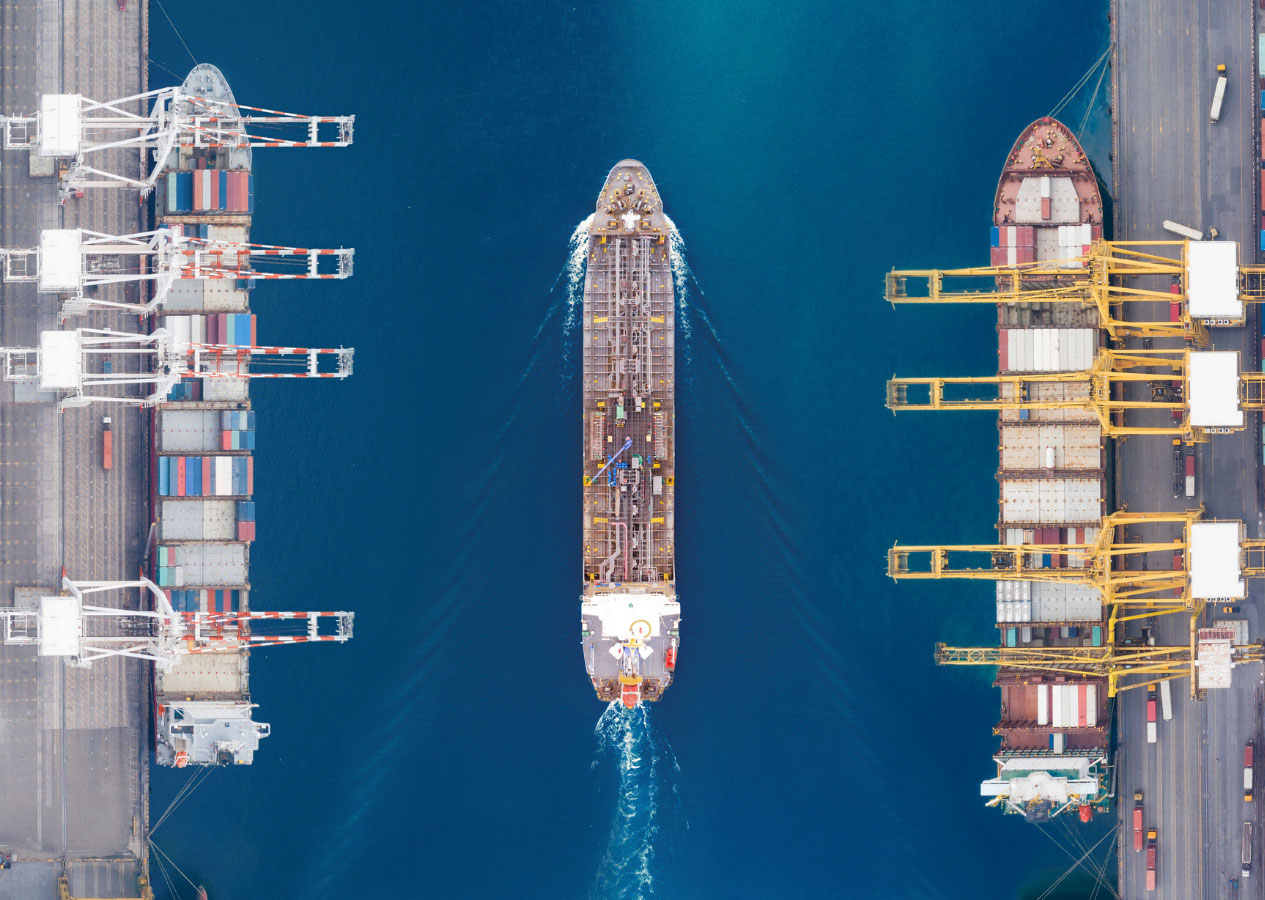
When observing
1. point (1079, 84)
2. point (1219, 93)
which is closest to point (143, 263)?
point (1079, 84)

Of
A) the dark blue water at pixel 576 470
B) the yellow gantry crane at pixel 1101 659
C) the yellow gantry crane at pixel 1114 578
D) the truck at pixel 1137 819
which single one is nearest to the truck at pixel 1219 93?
the dark blue water at pixel 576 470

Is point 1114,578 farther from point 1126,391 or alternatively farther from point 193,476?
point 193,476

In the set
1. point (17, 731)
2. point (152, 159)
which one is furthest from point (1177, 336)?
point (17, 731)

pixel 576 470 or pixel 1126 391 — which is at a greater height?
pixel 1126 391

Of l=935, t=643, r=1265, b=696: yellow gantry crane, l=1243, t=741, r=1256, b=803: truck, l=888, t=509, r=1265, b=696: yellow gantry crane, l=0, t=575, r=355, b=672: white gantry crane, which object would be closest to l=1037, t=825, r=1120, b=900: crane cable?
Result: l=1243, t=741, r=1256, b=803: truck

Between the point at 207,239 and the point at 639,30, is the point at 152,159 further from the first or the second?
the point at 639,30

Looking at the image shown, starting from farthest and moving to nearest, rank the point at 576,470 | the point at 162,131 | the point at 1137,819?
1. the point at 1137,819
2. the point at 576,470
3. the point at 162,131

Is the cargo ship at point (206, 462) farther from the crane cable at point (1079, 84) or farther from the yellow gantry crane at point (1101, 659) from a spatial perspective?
the crane cable at point (1079, 84)

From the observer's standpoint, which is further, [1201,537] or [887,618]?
[887,618]
